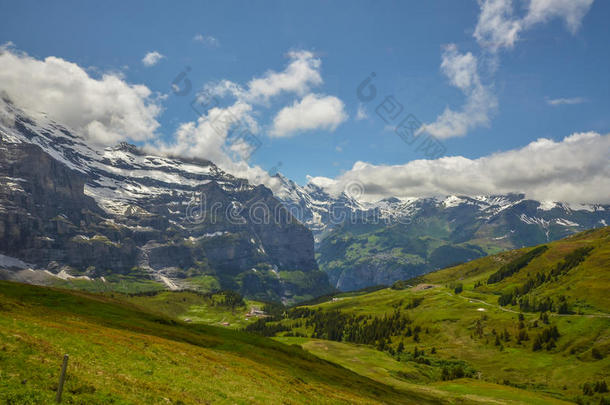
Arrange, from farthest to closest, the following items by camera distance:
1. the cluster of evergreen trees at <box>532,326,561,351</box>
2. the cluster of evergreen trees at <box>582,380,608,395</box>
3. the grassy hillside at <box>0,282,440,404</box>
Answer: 1. the cluster of evergreen trees at <box>532,326,561,351</box>
2. the cluster of evergreen trees at <box>582,380,608,395</box>
3. the grassy hillside at <box>0,282,440,404</box>

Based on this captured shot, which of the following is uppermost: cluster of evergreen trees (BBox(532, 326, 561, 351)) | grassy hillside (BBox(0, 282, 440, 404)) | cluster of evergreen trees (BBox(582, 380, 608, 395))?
grassy hillside (BBox(0, 282, 440, 404))

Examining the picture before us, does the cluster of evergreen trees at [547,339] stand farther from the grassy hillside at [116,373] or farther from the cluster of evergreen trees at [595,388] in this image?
the grassy hillside at [116,373]

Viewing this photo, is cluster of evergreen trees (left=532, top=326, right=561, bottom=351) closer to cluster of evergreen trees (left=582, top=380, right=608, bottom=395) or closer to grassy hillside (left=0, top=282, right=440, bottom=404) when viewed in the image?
cluster of evergreen trees (left=582, top=380, right=608, bottom=395)

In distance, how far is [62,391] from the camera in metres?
22.1

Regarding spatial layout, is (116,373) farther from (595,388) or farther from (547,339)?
(547,339)

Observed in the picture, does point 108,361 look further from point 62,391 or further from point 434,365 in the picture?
point 434,365

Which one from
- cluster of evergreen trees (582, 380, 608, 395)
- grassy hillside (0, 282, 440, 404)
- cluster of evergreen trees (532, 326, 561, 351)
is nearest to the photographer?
grassy hillside (0, 282, 440, 404)

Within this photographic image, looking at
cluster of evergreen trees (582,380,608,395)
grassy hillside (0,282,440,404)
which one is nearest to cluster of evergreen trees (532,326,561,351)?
cluster of evergreen trees (582,380,608,395)

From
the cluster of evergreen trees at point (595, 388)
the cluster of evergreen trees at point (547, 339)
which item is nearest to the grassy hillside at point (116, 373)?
the cluster of evergreen trees at point (595, 388)

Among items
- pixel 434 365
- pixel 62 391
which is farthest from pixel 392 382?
pixel 62 391

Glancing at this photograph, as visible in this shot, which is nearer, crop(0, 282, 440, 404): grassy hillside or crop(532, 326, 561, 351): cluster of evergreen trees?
crop(0, 282, 440, 404): grassy hillside

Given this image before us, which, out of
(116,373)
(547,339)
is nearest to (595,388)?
(547,339)

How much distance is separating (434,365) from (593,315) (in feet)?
302

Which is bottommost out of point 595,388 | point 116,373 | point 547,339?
point 595,388
